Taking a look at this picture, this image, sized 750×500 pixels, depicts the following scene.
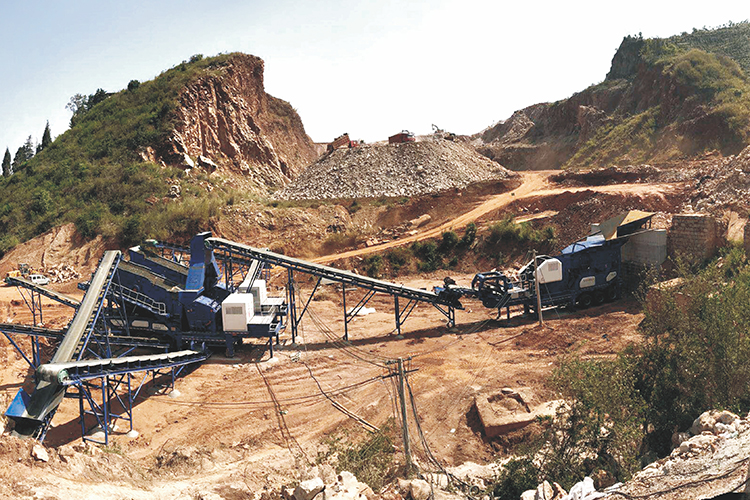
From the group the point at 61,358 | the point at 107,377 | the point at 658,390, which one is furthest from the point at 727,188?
the point at 61,358

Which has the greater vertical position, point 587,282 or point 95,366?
point 587,282

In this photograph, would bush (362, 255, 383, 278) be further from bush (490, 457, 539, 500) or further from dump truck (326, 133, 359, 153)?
dump truck (326, 133, 359, 153)

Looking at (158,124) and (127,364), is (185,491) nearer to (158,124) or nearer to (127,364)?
(127,364)

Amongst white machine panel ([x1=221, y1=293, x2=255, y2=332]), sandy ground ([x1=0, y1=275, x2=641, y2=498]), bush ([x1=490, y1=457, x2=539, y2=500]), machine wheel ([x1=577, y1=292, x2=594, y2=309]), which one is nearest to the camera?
bush ([x1=490, y1=457, x2=539, y2=500])

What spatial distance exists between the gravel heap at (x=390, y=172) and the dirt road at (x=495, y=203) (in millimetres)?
5693

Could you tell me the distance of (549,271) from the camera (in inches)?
945

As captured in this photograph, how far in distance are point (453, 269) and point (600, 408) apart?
22714 millimetres

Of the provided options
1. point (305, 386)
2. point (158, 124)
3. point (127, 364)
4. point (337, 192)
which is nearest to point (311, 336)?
point (305, 386)

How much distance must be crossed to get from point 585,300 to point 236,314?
16650mm

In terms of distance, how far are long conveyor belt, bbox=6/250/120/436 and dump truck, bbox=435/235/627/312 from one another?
14.3 meters

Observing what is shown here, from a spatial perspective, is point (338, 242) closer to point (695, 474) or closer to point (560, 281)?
point (560, 281)

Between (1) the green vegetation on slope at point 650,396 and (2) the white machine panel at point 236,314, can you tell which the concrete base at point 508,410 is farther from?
(2) the white machine panel at point 236,314

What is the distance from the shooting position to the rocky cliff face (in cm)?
5216

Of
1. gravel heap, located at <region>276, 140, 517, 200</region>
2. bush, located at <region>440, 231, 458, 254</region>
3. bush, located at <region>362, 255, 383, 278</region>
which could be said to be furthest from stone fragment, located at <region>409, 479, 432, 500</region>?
gravel heap, located at <region>276, 140, 517, 200</region>
